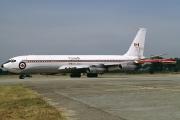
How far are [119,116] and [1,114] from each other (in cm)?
351

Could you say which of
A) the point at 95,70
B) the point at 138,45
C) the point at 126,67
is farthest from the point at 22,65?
the point at 138,45

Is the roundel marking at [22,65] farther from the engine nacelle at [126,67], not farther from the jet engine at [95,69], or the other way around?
the engine nacelle at [126,67]

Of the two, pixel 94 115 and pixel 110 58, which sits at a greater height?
pixel 110 58

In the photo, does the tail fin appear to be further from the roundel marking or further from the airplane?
the roundel marking

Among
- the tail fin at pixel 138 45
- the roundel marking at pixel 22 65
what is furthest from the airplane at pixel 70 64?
the tail fin at pixel 138 45

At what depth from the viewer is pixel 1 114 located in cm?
→ 1016

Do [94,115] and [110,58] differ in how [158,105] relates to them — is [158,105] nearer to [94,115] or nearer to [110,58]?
[94,115]

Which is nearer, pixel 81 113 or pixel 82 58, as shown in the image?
pixel 81 113

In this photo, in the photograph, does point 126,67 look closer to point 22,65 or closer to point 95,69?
point 95,69

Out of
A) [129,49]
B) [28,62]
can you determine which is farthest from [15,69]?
[129,49]

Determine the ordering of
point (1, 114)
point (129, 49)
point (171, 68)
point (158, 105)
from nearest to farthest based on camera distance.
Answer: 1. point (1, 114)
2. point (158, 105)
3. point (129, 49)
4. point (171, 68)

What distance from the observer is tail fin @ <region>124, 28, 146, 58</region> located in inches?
2371

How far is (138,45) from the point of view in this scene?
61250 millimetres

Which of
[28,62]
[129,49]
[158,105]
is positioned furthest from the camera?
[129,49]
